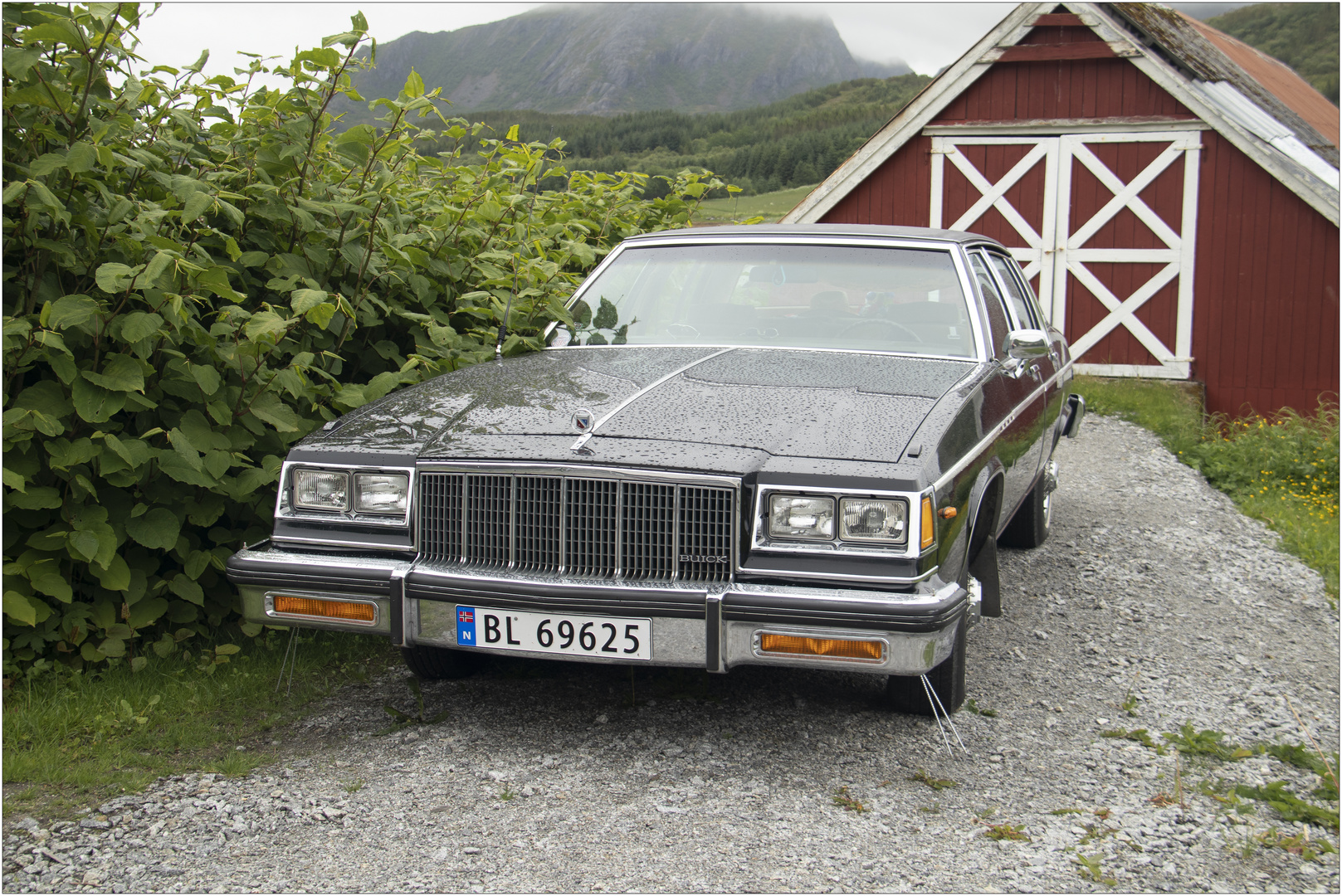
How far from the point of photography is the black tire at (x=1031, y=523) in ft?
19.5

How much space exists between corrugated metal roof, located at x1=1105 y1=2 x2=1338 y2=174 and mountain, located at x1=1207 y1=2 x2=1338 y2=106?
61.7 meters

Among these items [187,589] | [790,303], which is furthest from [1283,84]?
[187,589]

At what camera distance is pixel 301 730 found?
368cm

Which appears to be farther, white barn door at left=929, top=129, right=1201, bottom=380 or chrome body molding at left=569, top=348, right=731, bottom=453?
white barn door at left=929, top=129, right=1201, bottom=380

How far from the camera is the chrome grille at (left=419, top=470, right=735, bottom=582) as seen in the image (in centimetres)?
313

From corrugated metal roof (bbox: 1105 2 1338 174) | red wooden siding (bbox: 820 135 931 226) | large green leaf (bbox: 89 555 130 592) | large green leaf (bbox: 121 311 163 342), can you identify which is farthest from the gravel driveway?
corrugated metal roof (bbox: 1105 2 1338 174)

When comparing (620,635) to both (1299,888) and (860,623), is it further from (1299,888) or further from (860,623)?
(1299,888)

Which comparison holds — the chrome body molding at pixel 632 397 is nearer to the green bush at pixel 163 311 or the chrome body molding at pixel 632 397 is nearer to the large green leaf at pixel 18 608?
the green bush at pixel 163 311

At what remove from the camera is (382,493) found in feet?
11.3

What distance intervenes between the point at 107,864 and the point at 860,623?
81.8 inches

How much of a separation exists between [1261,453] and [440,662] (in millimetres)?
8341

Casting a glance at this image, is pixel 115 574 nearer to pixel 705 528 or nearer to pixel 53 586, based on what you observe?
pixel 53 586

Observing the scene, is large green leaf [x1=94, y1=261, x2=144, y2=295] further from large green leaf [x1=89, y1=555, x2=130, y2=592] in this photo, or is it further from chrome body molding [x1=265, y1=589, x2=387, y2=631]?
chrome body molding [x1=265, y1=589, x2=387, y2=631]

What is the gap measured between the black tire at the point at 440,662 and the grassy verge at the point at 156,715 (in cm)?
29
